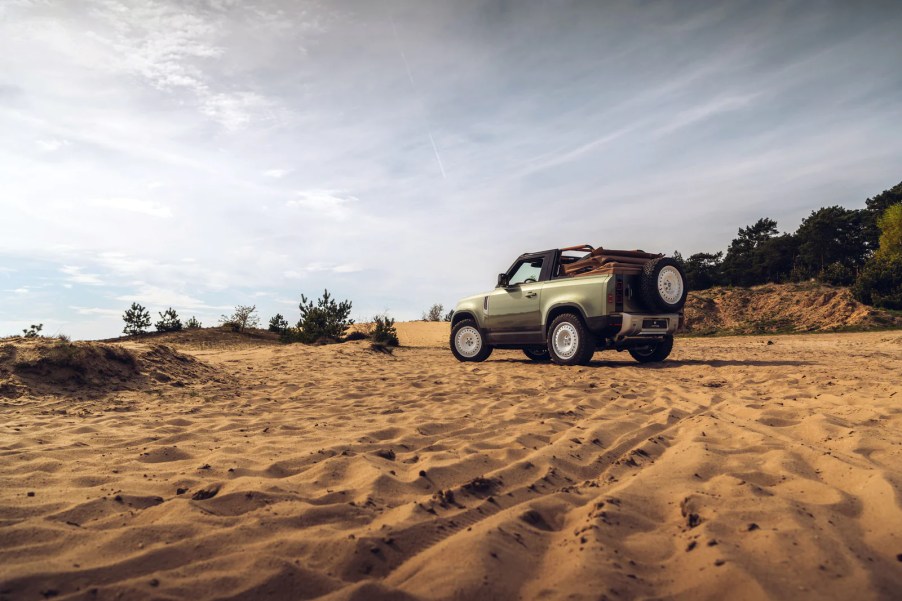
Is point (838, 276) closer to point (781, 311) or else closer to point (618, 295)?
point (781, 311)

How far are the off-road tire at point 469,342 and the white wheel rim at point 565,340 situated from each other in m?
2.02

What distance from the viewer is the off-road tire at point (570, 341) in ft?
32.3

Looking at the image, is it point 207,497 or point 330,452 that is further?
point 330,452

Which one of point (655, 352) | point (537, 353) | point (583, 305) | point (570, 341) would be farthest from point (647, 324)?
point (537, 353)

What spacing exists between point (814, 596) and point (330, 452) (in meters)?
2.99

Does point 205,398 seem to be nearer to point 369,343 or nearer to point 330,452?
point 330,452

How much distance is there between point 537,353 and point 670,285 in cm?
360

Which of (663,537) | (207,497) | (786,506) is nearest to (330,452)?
(207,497)

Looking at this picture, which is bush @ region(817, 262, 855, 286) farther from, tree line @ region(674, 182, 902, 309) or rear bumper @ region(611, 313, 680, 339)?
rear bumper @ region(611, 313, 680, 339)

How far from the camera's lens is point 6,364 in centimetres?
739

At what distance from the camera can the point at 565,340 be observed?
10.2 meters

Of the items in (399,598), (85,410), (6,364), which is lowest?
(399,598)

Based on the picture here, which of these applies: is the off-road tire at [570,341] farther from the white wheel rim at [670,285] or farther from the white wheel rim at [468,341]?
the white wheel rim at [468,341]

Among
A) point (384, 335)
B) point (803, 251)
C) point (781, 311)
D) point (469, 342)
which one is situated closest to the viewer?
point (469, 342)
